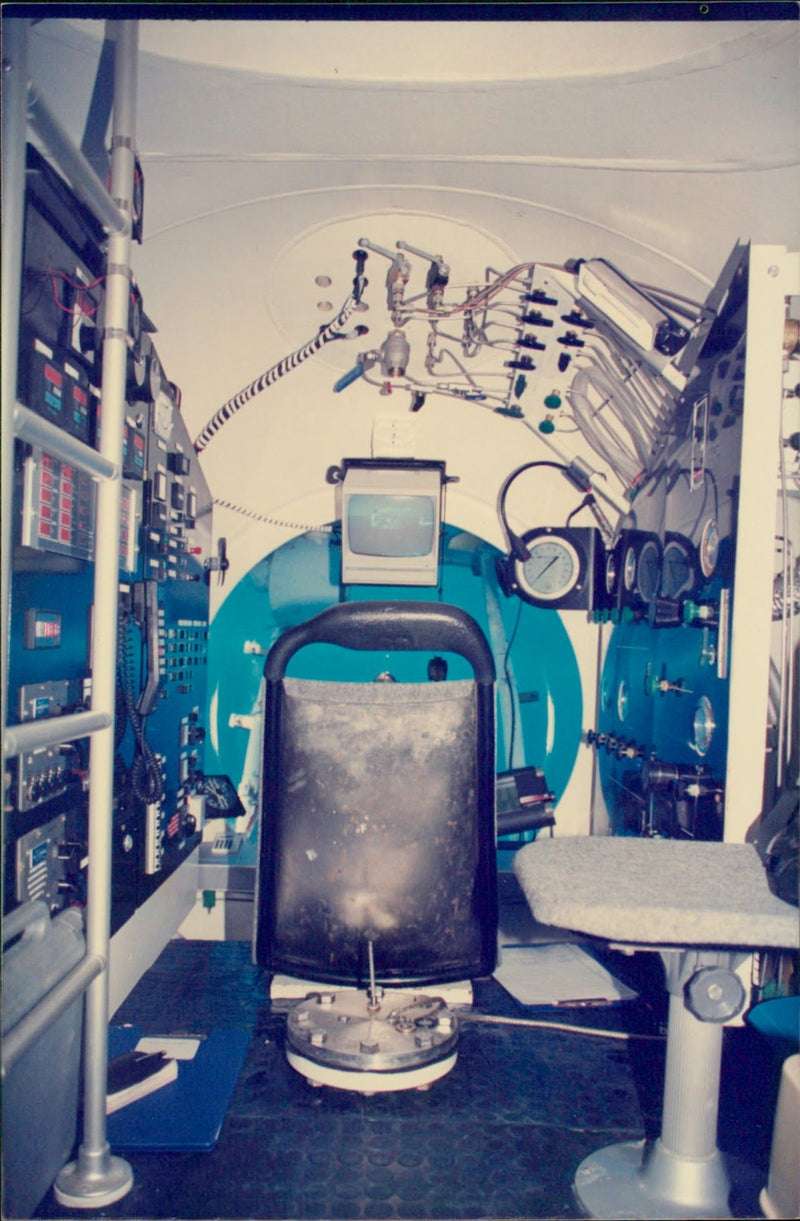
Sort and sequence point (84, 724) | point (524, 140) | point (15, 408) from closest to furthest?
1. point (15, 408)
2. point (84, 724)
3. point (524, 140)

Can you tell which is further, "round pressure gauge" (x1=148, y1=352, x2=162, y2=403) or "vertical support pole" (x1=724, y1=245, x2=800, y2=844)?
"round pressure gauge" (x1=148, y1=352, x2=162, y2=403)

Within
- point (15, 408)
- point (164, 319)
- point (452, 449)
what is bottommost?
point (15, 408)

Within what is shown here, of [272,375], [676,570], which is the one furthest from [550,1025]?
[272,375]

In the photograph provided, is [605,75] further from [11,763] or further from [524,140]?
[11,763]

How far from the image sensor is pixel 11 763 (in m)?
1.39

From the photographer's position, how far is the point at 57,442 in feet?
3.86

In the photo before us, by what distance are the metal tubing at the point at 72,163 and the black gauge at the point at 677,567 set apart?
1536mm

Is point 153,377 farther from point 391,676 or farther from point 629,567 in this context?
point 629,567

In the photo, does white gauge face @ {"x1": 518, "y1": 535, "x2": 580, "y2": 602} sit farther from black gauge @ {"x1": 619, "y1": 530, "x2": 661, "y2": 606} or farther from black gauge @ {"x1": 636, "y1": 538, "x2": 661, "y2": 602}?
black gauge @ {"x1": 636, "y1": 538, "x2": 661, "y2": 602}

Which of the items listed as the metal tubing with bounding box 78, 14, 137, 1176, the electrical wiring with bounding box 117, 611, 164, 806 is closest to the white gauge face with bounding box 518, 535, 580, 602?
the electrical wiring with bounding box 117, 611, 164, 806

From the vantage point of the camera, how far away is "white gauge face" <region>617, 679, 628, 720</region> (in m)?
2.70

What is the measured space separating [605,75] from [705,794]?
1.60 m

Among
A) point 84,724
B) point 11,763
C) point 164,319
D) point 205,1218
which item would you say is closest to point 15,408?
point 84,724

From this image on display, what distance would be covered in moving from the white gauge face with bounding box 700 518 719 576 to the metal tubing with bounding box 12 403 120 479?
137cm
